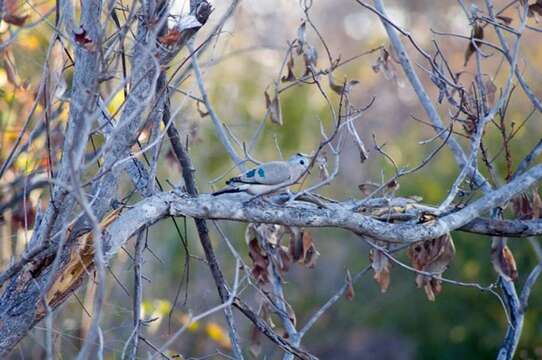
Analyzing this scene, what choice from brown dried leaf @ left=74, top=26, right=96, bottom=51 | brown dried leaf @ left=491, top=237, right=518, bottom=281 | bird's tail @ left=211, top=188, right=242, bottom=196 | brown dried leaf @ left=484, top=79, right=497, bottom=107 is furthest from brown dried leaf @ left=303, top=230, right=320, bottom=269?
brown dried leaf @ left=74, top=26, right=96, bottom=51

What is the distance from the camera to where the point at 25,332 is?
10.4 feet

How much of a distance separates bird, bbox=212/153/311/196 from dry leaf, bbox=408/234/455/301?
645 millimetres

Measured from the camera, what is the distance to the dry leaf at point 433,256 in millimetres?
3736

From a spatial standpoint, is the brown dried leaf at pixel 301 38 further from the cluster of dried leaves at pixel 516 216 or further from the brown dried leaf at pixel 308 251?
the cluster of dried leaves at pixel 516 216

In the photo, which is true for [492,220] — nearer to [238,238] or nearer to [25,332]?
[25,332]

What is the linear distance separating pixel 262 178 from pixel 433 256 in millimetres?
851

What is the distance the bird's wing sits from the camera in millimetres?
3723

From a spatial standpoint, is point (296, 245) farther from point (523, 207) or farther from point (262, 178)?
point (523, 207)

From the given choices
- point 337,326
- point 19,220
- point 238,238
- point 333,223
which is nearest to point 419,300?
point 337,326

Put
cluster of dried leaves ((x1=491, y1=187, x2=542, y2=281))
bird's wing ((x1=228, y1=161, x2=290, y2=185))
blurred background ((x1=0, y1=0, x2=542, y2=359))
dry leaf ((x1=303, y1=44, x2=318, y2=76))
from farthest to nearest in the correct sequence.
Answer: blurred background ((x1=0, y1=0, x2=542, y2=359)), dry leaf ((x1=303, y1=44, x2=318, y2=76)), cluster of dried leaves ((x1=491, y1=187, x2=542, y2=281)), bird's wing ((x1=228, y1=161, x2=290, y2=185))

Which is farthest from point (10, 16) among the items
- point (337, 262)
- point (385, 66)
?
point (337, 262)

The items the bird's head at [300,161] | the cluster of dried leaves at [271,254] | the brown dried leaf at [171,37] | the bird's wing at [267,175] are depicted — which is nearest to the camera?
the brown dried leaf at [171,37]

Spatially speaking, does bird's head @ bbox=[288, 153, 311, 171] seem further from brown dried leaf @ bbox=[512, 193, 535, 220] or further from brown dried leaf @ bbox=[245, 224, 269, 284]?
brown dried leaf @ bbox=[512, 193, 535, 220]

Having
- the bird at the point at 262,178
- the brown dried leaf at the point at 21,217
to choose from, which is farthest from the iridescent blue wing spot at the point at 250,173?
the brown dried leaf at the point at 21,217
